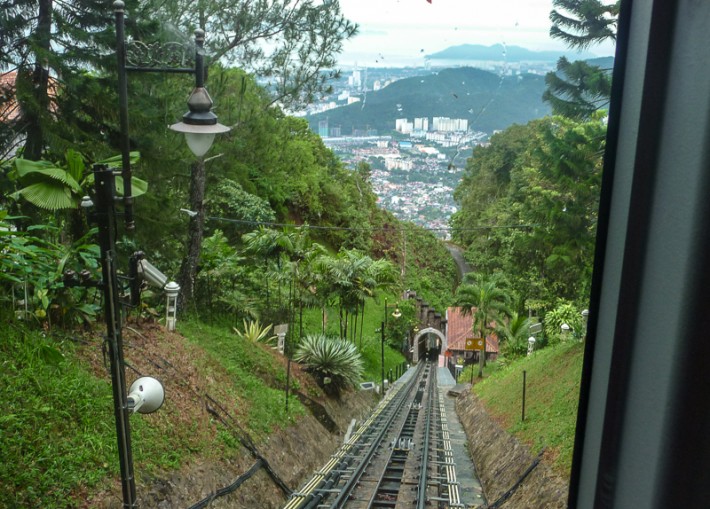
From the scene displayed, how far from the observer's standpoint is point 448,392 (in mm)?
17562

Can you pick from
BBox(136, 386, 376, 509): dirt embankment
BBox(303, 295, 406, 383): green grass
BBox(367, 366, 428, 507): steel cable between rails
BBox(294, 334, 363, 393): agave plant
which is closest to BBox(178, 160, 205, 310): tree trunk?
BBox(294, 334, 363, 393): agave plant

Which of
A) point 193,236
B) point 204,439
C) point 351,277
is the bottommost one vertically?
point 351,277

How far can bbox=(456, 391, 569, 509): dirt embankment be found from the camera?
6404mm

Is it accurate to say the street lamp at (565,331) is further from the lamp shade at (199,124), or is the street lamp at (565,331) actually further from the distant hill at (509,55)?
the lamp shade at (199,124)

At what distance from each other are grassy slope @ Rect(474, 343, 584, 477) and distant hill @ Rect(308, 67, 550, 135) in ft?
11.1

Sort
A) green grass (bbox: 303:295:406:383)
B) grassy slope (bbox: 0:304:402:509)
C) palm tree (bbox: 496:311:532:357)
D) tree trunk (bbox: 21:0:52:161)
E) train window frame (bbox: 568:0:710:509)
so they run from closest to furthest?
train window frame (bbox: 568:0:710:509), grassy slope (bbox: 0:304:402:509), tree trunk (bbox: 21:0:52:161), palm tree (bbox: 496:311:532:357), green grass (bbox: 303:295:406:383)

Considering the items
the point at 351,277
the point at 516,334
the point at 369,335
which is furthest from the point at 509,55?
the point at 369,335

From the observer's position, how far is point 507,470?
26.9ft

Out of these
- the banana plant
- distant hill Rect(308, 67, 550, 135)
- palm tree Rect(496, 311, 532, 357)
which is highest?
distant hill Rect(308, 67, 550, 135)

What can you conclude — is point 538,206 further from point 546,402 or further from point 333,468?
point 333,468

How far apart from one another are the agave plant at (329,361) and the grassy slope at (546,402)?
2.61 meters

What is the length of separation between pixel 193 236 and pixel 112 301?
27.8 ft

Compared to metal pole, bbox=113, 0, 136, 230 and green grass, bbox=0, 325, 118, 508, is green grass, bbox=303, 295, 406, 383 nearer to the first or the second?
green grass, bbox=0, 325, 118, 508

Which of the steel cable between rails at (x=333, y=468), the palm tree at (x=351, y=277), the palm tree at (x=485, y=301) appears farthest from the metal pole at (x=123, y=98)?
the palm tree at (x=485, y=301)
